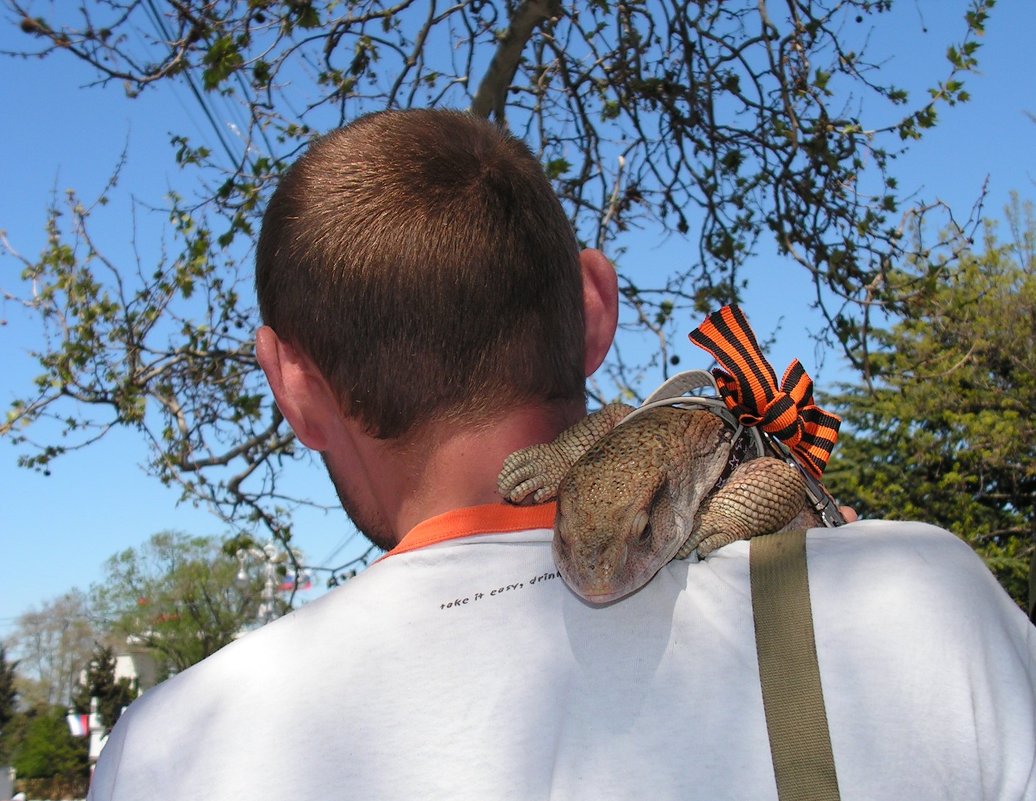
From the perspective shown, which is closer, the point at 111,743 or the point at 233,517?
the point at 111,743

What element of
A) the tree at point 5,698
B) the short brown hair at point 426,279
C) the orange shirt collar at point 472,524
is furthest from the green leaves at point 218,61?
the tree at point 5,698

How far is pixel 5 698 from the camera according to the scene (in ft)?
138

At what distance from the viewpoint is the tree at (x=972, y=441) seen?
2102 centimetres

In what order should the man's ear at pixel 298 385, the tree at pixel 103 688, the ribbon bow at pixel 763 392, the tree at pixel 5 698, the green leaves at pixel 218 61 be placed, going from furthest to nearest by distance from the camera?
the tree at pixel 5 698
the tree at pixel 103 688
the green leaves at pixel 218 61
the ribbon bow at pixel 763 392
the man's ear at pixel 298 385

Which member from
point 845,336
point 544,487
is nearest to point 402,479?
point 544,487

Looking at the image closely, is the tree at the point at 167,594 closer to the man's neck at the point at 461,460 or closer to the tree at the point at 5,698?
the tree at the point at 5,698

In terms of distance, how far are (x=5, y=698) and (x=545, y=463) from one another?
4729 centimetres

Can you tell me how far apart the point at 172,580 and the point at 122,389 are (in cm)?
4730

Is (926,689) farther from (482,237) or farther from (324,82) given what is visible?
(324,82)

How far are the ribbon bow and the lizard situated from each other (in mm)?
63

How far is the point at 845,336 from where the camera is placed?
23.8ft

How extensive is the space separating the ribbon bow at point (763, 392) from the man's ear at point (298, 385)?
0.73 metres

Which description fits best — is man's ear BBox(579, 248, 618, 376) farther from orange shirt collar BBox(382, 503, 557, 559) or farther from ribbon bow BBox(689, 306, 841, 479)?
orange shirt collar BBox(382, 503, 557, 559)

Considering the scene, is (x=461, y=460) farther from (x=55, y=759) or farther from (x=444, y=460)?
(x=55, y=759)
